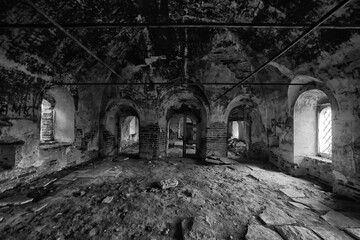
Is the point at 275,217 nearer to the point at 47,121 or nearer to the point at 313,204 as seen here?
the point at 313,204

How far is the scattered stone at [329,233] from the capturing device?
2.72m

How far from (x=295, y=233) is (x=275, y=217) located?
492 mm

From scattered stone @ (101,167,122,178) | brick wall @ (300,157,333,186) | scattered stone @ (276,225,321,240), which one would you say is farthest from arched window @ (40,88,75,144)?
brick wall @ (300,157,333,186)

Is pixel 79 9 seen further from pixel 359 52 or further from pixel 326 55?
pixel 359 52

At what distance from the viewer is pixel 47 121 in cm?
648

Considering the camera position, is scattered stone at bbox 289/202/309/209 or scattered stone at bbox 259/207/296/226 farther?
scattered stone at bbox 289/202/309/209

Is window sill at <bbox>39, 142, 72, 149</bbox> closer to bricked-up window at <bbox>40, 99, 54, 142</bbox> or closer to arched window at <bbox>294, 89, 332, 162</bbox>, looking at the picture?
bricked-up window at <bbox>40, 99, 54, 142</bbox>

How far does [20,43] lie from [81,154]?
4462 mm

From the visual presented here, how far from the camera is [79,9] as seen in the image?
4.28m

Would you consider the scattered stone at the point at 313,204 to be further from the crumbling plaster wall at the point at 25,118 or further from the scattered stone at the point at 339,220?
the crumbling plaster wall at the point at 25,118

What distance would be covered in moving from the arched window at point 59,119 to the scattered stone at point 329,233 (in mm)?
7688

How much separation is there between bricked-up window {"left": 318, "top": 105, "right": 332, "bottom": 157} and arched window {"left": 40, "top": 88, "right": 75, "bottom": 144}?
9225 mm

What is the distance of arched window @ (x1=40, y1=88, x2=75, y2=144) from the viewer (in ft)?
21.2

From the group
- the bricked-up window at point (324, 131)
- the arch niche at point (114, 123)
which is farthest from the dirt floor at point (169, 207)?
the arch niche at point (114, 123)
